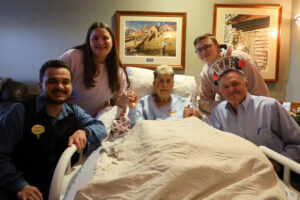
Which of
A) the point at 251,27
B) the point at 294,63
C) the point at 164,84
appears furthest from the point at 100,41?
the point at 294,63

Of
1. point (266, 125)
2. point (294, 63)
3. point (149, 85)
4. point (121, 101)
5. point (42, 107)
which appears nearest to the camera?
point (42, 107)

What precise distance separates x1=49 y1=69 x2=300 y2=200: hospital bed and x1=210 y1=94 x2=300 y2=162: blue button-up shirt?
0.29m

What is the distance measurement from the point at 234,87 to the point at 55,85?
3.68 ft

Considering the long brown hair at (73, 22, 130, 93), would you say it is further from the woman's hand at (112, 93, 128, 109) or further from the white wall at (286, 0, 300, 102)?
the white wall at (286, 0, 300, 102)

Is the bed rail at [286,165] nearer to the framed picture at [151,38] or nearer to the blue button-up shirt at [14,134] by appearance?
the blue button-up shirt at [14,134]

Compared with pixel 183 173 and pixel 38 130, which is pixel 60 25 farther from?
pixel 183 173

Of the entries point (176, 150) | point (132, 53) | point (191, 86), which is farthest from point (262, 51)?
point (176, 150)

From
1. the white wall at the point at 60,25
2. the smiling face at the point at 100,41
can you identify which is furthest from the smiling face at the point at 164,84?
the white wall at the point at 60,25

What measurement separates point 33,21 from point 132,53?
1277 millimetres

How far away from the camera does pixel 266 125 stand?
1381 mm

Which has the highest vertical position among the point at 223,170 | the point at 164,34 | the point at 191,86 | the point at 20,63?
the point at 164,34

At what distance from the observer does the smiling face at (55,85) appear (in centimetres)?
126

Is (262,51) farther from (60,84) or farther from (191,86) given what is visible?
(60,84)

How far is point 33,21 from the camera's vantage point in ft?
8.97
